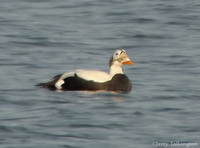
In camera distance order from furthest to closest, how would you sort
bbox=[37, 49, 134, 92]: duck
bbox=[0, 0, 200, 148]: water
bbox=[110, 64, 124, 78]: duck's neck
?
bbox=[110, 64, 124, 78]: duck's neck → bbox=[37, 49, 134, 92]: duck → bbox=[0, 0, 200, 148]: water

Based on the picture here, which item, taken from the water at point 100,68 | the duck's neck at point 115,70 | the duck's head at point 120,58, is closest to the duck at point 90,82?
the duck's neck at point 115,70

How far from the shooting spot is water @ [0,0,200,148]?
13.1 metres

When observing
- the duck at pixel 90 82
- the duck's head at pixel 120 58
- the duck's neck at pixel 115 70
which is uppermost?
the duck's head at pixel 120 58

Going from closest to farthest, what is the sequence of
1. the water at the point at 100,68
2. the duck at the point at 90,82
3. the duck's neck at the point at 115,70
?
1. the water at the point at 100,68
2. the duck at the point at 90,82
3. the duck's neck at the point at 115,70

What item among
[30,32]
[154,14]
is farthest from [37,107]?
[154,14]

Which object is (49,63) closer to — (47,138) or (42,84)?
(42,84)

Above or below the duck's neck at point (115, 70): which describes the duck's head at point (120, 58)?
above

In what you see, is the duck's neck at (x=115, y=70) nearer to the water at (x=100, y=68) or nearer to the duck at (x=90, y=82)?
the duck at (x=90, y=82)

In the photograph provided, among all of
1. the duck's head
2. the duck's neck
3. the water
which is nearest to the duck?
the duck's neck

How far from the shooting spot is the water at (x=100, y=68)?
13.1m

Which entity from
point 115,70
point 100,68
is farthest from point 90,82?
point 100,68

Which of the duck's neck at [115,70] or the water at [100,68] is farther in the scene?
the duck's neck at [115,70]

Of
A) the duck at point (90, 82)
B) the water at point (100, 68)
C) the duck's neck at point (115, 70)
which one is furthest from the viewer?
the duck's neck at point (115, 70)

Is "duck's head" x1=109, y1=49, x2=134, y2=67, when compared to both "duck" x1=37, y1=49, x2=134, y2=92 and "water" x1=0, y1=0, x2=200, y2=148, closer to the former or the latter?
"duck" x1=37, y1=49, x2=134, y2=92
